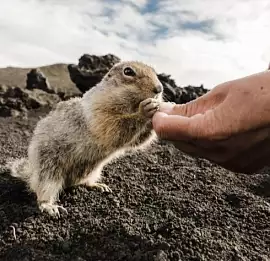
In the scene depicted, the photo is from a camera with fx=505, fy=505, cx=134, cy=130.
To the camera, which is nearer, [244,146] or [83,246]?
[244,146]

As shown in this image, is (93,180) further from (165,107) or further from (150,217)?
(165,107)

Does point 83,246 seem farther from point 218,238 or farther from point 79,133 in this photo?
point 79,133

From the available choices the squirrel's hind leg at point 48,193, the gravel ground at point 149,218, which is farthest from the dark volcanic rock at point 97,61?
the squirrel's hind leg at point 48,193

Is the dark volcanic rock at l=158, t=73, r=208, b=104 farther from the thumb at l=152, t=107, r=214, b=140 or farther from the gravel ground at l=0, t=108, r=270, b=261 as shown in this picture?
the thumb at l=152, t=107, r=214, b=140

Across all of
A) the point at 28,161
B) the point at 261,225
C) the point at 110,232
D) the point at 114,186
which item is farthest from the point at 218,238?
the point at 28,161

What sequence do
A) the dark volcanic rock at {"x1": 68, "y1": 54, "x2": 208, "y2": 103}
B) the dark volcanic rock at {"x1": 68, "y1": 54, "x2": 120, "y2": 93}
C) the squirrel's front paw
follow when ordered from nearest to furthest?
1. the squirrel's front paw
2. the dark volcanic rock at {"x1": 68, "y1": 54, "x2": 208, "y2": 103}
3. the dark volcanic rock at {"x1": 68, "y1": 54, "x2": 120, "y2": 93}

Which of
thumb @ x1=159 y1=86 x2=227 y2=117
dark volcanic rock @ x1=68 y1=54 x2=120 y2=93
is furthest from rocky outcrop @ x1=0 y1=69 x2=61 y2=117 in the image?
thumb @ x1=159 y1=86 x2=227 y2=117

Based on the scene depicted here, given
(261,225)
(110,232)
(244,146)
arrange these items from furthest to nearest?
(261,225)
(110,232)
(244,146)
